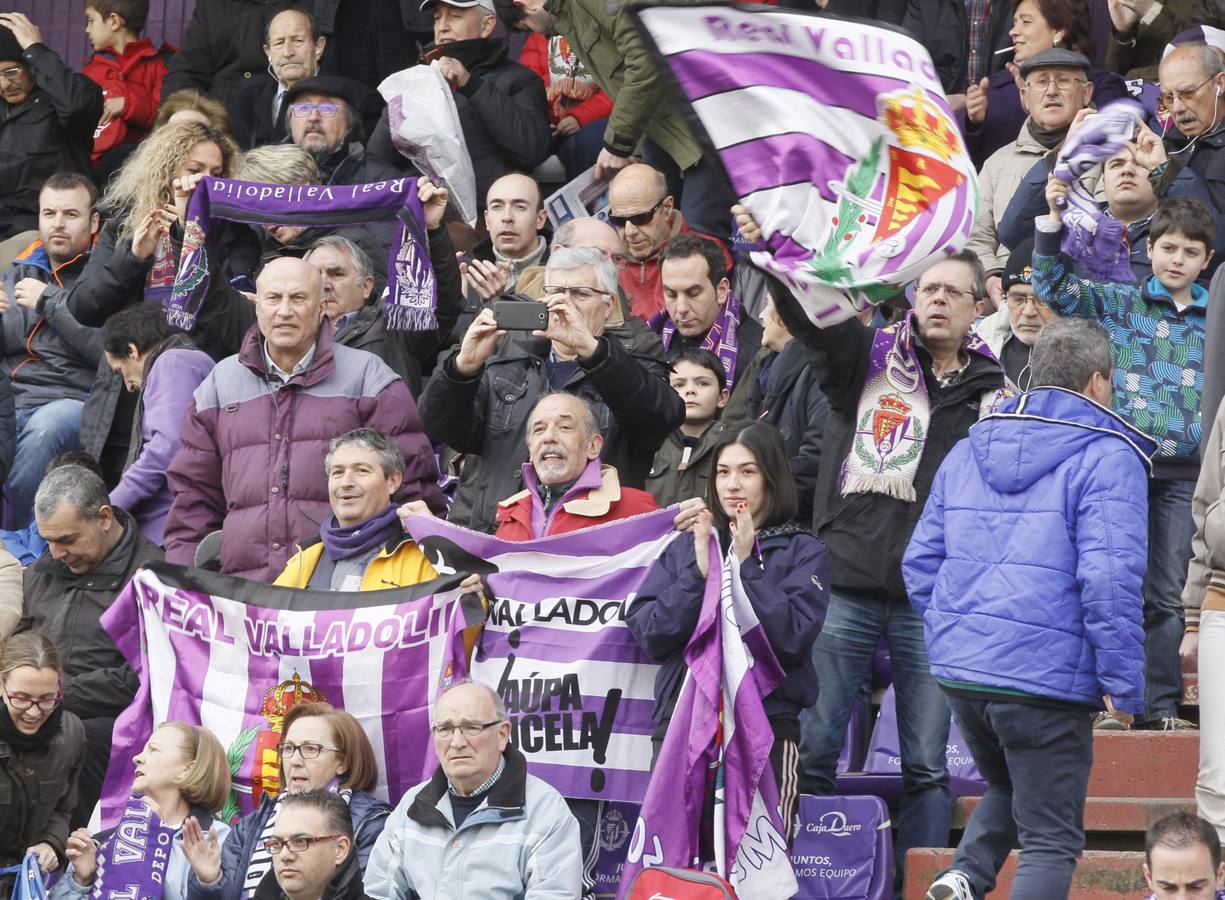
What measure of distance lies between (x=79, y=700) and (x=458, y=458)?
197 centimetres

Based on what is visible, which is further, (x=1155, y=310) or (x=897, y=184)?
(x=1155, y=310)

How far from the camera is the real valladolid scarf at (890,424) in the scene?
851cm

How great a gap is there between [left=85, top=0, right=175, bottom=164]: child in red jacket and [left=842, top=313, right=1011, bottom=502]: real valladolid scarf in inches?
289

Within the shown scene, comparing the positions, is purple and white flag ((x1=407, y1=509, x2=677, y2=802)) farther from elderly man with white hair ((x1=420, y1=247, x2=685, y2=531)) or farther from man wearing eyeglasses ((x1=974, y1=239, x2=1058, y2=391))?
man wearing eyeglasses ((x1=974, y1=239, x2=1058, y2=391))

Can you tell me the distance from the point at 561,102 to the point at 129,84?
302cm

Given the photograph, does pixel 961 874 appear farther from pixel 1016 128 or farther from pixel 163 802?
pixel 1016 128

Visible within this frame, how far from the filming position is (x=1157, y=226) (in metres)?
9.39

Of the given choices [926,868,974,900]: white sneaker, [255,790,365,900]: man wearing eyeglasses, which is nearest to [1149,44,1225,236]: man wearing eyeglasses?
[926,868,974,900]: white sneaker

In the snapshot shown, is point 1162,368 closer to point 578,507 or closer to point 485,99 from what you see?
point 578,507

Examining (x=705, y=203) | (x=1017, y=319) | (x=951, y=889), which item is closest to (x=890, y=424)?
(x=1017, y=319)

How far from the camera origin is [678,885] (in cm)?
732

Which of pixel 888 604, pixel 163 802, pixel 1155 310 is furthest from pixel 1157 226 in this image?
pixel 163 802

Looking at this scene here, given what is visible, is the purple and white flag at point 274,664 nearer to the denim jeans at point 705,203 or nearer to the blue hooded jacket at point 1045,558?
the blue hooded jacket at point 1045,558

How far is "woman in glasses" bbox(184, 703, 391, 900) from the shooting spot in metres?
7.73
